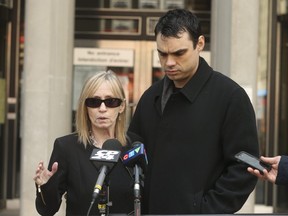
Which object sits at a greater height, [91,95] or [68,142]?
[91,95]

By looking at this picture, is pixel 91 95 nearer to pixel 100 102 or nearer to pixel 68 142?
pixel 100 102

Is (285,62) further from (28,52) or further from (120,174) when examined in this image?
(120,174)

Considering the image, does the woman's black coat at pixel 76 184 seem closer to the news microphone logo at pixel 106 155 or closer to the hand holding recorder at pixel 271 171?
the news microphone logo at pixel 106 155

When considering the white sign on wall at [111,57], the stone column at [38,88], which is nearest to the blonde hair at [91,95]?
the stone column at [38,88]

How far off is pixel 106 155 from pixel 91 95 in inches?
32.8

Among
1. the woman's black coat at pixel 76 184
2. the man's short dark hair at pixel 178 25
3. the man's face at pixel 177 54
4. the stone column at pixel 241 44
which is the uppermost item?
the stone column at pixel 241 44

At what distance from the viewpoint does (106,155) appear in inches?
104

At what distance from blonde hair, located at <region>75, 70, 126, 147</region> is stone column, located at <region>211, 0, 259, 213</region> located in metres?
4.51

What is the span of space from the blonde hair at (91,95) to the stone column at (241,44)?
4515 mm

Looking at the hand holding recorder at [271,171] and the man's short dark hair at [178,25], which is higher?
the man's short dark hair at [178,25]

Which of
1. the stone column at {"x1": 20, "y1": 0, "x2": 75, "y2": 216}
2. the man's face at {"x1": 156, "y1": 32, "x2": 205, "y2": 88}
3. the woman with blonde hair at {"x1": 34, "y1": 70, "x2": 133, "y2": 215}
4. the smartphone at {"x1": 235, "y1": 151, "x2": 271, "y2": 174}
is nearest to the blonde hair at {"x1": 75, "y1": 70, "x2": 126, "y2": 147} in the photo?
the woman with blonde hair at {"x1": 34, "y1": 70, "x2": 133, "y2": 215}

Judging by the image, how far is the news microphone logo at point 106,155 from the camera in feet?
8.51

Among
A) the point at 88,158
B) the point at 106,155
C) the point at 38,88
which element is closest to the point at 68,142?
the point at 88,158

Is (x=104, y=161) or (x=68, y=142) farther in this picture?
(x=68, y=142)
